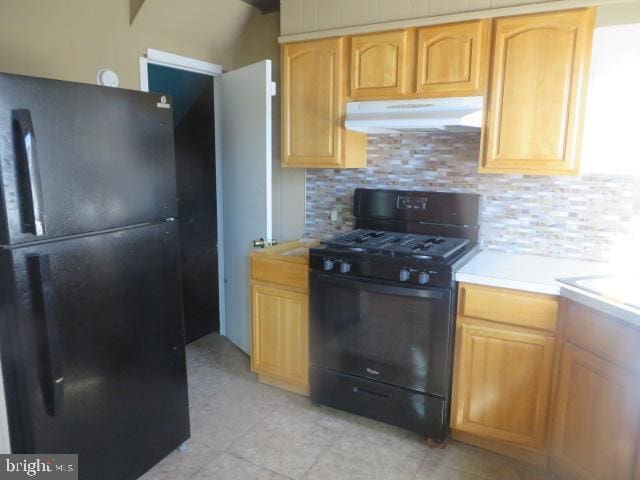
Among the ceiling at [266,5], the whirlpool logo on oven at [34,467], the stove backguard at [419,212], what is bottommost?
the whirlpool logo on oven at [34,467]

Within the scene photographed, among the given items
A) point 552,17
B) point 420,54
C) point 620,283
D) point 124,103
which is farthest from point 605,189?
point 124,103

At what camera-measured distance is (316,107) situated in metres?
2.69

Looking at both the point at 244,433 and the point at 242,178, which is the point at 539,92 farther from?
the point at 244,433

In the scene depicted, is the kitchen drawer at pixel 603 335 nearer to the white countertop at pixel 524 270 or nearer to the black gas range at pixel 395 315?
the white countertop at pixel 524 270

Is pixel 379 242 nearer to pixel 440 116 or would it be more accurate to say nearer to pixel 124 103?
pixel 440 116

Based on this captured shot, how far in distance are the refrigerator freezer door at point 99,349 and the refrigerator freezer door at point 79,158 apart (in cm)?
8

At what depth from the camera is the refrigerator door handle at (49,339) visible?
158cm

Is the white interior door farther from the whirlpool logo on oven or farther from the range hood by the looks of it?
the whirlpool logo on oven

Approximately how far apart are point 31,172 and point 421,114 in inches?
64.6

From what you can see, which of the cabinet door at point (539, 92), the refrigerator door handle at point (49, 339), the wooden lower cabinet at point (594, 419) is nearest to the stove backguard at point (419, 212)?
the cabinet door at point (539, 92)

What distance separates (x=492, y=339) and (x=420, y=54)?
1428 mm

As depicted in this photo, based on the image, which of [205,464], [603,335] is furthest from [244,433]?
[603,335]

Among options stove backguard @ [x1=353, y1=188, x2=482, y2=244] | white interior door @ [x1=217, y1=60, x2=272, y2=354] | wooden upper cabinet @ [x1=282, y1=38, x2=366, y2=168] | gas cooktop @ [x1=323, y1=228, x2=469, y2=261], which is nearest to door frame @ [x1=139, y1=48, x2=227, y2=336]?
white interior door @ [x1=217, y1=60, x2=272, y2=354]

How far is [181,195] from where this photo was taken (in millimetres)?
3357
